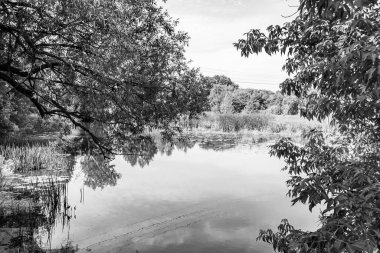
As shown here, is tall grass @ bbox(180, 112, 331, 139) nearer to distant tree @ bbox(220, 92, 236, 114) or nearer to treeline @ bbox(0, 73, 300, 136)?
treeline @ bbox(0, 73, 300, 136)

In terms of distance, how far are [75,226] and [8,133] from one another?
13159 millimetres

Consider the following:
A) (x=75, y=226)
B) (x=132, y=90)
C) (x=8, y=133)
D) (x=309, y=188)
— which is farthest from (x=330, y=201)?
(x=8, y=133)

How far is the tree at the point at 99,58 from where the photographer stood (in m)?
5.52

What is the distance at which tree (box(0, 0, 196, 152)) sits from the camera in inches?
217

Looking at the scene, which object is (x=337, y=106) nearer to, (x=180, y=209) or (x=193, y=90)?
(x=193, y=90)

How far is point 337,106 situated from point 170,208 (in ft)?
26.5

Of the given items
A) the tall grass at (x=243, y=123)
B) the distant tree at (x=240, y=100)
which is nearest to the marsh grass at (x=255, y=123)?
the tall grass at (x=243, y=123)

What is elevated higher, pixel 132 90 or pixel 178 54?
pixel 178 54

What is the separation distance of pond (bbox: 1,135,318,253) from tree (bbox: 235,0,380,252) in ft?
12.4

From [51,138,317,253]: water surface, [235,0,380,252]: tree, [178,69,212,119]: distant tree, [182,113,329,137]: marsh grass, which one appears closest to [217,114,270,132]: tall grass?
[182,113,329,137]: marsh grass

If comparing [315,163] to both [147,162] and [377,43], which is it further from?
[147,162]

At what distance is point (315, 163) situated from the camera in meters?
5.14

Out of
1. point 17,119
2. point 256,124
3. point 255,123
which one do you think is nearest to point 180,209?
point 17,119

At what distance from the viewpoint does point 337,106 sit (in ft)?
12.2
